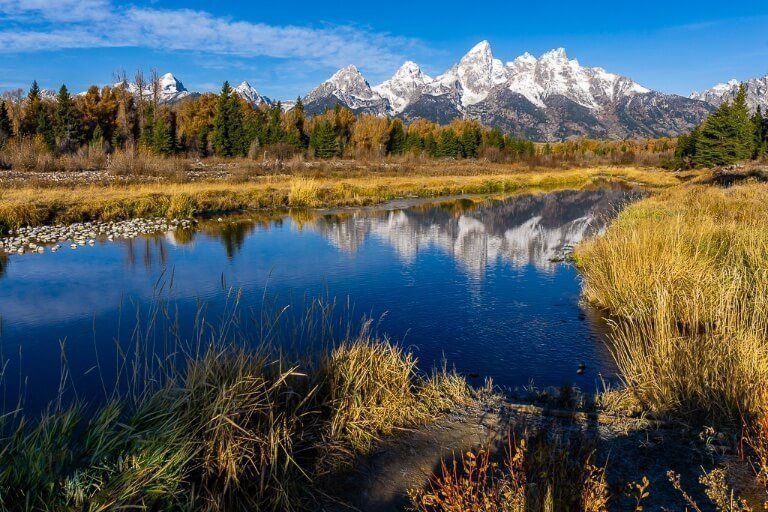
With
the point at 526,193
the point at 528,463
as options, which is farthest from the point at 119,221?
the point at 526,193

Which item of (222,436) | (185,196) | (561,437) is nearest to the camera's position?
(222,436)

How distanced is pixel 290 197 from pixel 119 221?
891 centimetres

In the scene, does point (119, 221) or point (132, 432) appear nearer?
point (132, 432)

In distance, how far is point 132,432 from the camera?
13.0 feet

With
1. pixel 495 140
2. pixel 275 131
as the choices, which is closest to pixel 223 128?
pixel 275 131

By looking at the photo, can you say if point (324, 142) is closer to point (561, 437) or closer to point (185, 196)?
point (185, 196)

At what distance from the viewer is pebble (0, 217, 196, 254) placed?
48.6 ft

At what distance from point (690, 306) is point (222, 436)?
19.5 ft

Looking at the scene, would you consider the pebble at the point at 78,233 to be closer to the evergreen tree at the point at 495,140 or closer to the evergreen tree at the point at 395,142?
the evergreen tree at the point at 395,142

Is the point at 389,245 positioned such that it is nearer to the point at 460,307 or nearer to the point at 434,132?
the point at 460,307

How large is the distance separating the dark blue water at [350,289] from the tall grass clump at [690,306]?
0.77 m

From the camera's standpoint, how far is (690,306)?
270 inches

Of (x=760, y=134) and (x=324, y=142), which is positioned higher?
(x=760, y=134)

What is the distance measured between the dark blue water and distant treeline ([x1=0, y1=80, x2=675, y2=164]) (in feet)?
95.1
